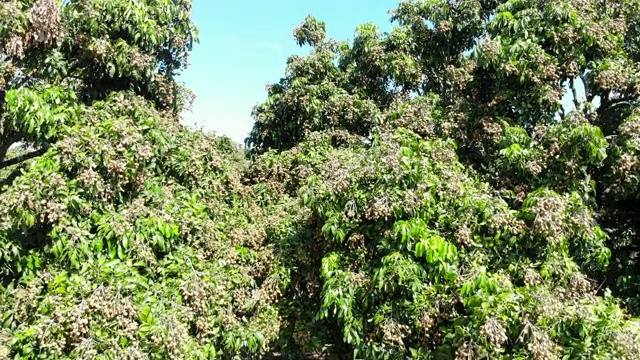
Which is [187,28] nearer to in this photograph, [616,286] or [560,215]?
[560,215]

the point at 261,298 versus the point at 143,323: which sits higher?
the point at 261,298

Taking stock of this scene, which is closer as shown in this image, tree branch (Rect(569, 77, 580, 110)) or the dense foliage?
the dense foliage

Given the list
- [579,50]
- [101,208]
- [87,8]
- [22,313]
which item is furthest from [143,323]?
[579,50]

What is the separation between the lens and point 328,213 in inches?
214

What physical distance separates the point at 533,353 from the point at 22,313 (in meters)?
4.51

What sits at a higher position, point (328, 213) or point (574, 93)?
point (574, 93)

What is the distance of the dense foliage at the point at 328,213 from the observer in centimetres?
433

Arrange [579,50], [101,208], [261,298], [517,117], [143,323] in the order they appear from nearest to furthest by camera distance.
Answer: [143,323] < [101,208] < [261,298] < [579,50] < [517,117]

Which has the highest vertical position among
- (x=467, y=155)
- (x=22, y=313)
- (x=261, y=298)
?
(x=467, y=155)

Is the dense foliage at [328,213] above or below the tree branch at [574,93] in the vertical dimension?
below

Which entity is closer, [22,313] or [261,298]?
[22,313]

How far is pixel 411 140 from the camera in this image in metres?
5.90

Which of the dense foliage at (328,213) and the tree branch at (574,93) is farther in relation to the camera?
the tree branch at (574,93)

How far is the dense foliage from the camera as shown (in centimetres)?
433
